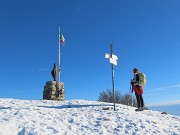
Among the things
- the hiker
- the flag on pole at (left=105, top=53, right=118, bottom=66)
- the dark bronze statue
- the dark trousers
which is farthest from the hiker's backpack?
the dark bronze statue

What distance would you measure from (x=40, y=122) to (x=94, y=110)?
13.7ft

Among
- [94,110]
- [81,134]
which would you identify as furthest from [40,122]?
[94,110]

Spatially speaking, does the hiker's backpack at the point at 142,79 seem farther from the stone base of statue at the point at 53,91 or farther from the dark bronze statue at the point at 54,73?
the dark bronze statue at the point at 54,73

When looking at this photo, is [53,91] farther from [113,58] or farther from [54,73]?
[113,58]

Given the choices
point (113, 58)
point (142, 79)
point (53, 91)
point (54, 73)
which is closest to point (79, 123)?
point (113, 58)

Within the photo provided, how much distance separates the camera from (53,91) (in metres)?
24.5

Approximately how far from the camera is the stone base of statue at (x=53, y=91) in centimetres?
2431

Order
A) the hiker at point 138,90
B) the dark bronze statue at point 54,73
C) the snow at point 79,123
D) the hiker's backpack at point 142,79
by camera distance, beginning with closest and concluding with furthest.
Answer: the snow at point 79,123 < the hiker at point 138,90 < the hiker's backpack at point 142,79 < the dark bronze statue at point 54,73

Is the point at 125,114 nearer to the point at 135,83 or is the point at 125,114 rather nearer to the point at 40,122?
the point at 135,83

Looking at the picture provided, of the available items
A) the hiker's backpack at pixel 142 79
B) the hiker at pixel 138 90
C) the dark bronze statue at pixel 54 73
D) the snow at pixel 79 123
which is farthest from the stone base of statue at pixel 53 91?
the snow at pixel 79 123

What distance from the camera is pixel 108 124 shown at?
13.0 meters

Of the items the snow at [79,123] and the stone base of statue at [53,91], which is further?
the stone base of statue at [53,91]

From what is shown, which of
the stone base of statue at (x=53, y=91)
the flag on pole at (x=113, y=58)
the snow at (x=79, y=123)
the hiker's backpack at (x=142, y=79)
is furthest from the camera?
the stone base of statue at (x=53, y=91)

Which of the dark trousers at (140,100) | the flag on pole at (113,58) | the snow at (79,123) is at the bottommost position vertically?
the snow at (79,123)
